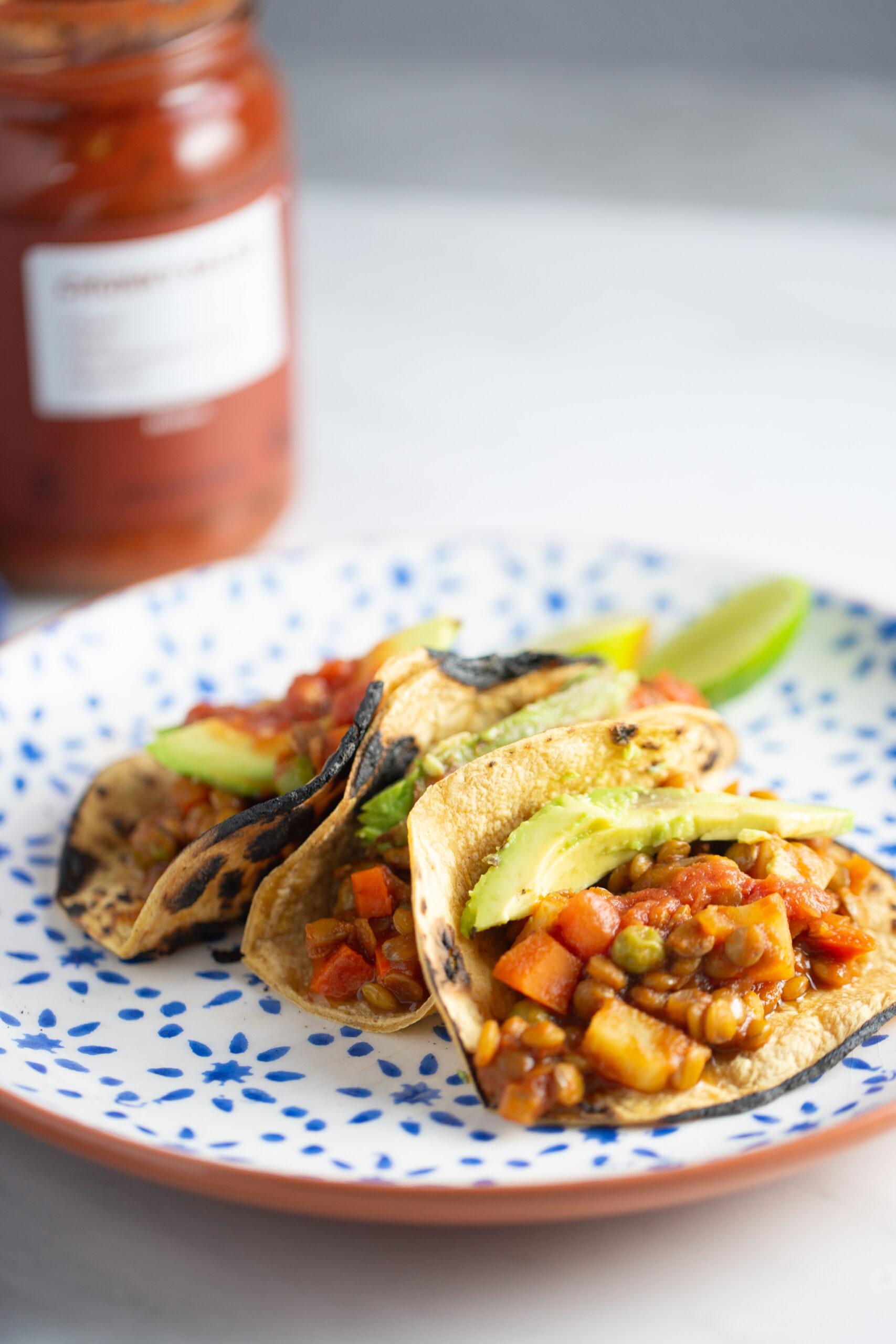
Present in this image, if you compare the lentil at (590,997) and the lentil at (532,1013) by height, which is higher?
the lentil at (590,997)

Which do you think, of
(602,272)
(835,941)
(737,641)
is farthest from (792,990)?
(602,272)

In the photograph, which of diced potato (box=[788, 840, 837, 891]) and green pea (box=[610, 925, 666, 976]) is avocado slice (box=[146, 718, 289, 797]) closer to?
green pea (box=[610, 925, 666, 976])

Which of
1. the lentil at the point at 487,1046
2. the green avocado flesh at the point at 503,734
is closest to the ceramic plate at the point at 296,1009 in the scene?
the lentil at the point at 487,1046

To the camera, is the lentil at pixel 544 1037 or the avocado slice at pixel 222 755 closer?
the lentil at pixel 544 1037

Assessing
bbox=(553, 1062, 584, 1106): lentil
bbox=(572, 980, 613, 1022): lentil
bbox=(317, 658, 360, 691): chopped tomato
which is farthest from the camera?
bbox=(317, 658, 360, 691): chopped tomato

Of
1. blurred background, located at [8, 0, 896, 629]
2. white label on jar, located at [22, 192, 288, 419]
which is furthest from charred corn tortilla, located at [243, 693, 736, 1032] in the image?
blurred background, located at [8, 0, 896, 629]

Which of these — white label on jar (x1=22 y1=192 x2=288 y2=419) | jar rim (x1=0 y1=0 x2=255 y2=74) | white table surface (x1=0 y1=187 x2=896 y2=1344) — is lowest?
white table surface (x1=0 y1=187 x2=896 y2=1344)

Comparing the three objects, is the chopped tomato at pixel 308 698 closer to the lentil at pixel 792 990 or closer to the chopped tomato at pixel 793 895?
the chopped tomato at pixel 793 895

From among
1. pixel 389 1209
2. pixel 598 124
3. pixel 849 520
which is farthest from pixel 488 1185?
pixel 598 124
